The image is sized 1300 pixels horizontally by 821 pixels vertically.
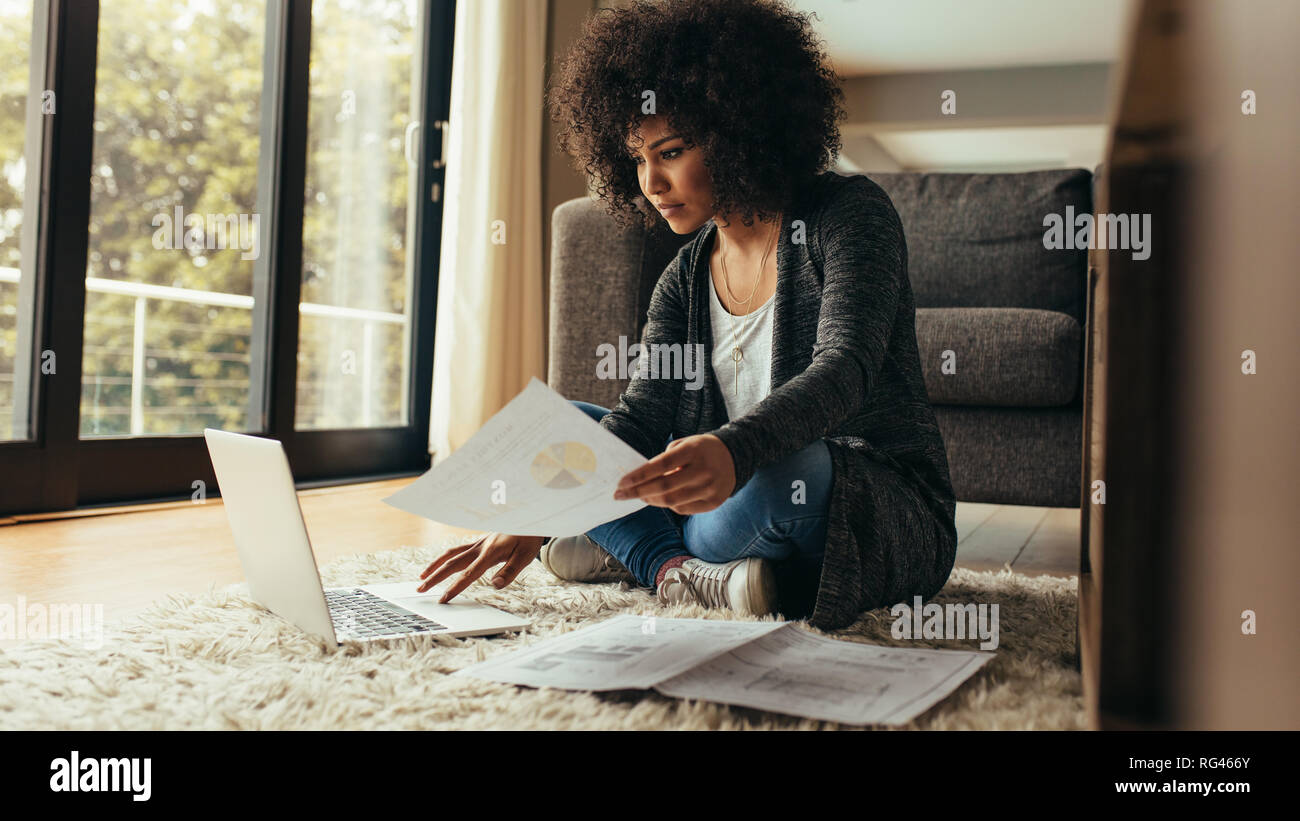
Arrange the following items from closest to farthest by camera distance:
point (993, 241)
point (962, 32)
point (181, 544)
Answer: point (181, 544) → point (993, 241) → point (962, 32)

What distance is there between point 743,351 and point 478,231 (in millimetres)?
2124

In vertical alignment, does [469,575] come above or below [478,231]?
below

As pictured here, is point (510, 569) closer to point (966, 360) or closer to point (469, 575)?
point (469, 575)

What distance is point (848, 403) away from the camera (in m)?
0.93

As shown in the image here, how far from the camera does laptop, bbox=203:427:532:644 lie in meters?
0.87

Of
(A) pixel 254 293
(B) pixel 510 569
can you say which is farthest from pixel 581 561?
(A) pixel 254 293

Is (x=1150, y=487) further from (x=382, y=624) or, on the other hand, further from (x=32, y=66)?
(x=32, y=66)

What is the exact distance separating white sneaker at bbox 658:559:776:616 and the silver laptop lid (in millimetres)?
421

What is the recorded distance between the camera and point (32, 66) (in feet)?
6.51

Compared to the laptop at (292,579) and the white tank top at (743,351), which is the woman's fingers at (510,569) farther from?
the white tank top at (743,351)

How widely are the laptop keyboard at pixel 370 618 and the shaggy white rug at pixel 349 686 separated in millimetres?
34

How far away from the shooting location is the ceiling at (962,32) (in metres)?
4.86
